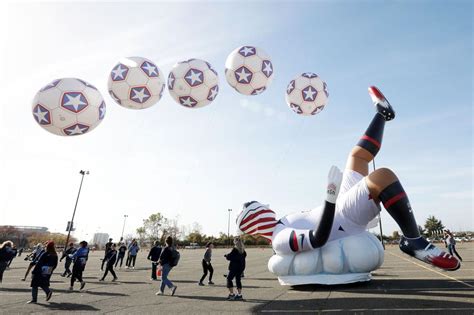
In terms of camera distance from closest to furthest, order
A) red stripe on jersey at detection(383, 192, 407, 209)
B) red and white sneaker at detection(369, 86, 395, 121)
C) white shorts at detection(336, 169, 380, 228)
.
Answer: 1. red stripe on jersey at detection(383, 192, 407, 209)
2. white shorts at detection(336, 169, 380, 228)
3. red and white sneaker at detection(369, 86, 395, 121)

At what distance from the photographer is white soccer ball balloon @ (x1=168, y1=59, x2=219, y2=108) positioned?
11.8m

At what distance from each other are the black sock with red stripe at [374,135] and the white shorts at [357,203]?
0.92 meters

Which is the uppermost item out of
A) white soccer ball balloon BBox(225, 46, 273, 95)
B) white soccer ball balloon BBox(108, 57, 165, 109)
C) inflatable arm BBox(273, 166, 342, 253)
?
white soccer ball balloon BBox(225, 46, 273, 95)

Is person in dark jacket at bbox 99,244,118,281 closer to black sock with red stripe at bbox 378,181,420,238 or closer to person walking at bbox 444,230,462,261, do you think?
black sock with red stripe at bbox 378,181,420,238

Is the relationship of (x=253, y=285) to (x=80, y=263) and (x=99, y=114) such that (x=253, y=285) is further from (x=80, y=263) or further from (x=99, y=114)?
(x=99, y=114)

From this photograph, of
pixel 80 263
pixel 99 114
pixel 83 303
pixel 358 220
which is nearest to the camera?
pixel 83 303

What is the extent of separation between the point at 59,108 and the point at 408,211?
396 inches

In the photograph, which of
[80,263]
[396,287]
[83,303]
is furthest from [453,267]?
[80,263]

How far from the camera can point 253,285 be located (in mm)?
11625

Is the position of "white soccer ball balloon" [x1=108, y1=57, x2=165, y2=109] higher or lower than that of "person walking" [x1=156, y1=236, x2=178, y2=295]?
higher

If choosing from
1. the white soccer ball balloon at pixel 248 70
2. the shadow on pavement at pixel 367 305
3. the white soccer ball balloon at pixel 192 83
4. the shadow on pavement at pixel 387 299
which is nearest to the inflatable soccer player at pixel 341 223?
the shadow on pavement at pixel 387 299

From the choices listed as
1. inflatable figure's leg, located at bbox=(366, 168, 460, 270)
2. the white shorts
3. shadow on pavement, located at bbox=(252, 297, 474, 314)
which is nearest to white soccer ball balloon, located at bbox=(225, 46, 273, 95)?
the white shorts

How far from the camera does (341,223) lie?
9.61 metres

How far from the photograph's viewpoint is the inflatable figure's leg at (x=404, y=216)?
645 centimetres
